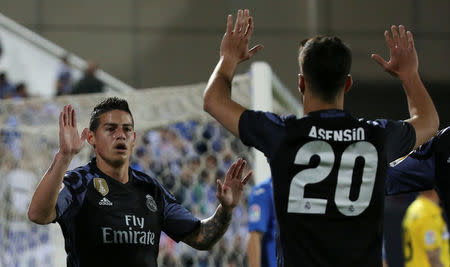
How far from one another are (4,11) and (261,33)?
16.0 feet

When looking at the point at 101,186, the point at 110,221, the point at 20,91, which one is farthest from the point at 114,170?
the point at 20,91

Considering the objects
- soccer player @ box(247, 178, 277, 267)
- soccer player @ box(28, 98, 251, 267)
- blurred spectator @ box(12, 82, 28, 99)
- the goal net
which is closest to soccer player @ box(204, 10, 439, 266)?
soccer player @ box(28, 98, 251, 267)

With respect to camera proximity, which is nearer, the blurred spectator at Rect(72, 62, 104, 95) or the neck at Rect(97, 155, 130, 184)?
the neck at Rect(97, 155, 130, 184)

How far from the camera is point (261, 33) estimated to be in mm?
15773

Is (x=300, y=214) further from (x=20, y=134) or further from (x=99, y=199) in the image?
(x=20, y=134)

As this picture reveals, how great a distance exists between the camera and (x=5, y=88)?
10.6m

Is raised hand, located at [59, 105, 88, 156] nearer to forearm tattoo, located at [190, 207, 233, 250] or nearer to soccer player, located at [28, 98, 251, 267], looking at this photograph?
soccer player, located at [28, 98, 251, 267]

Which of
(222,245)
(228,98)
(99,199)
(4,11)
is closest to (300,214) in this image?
(228,98)

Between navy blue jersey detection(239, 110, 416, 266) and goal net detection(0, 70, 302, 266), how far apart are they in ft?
13.7

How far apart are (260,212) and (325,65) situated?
270 cm

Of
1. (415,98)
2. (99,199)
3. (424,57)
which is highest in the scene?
(424,57)

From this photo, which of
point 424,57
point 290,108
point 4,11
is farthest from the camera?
point 424,57

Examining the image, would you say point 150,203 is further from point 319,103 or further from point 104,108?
point 319,103

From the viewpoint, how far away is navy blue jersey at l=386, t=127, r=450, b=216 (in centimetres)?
386
